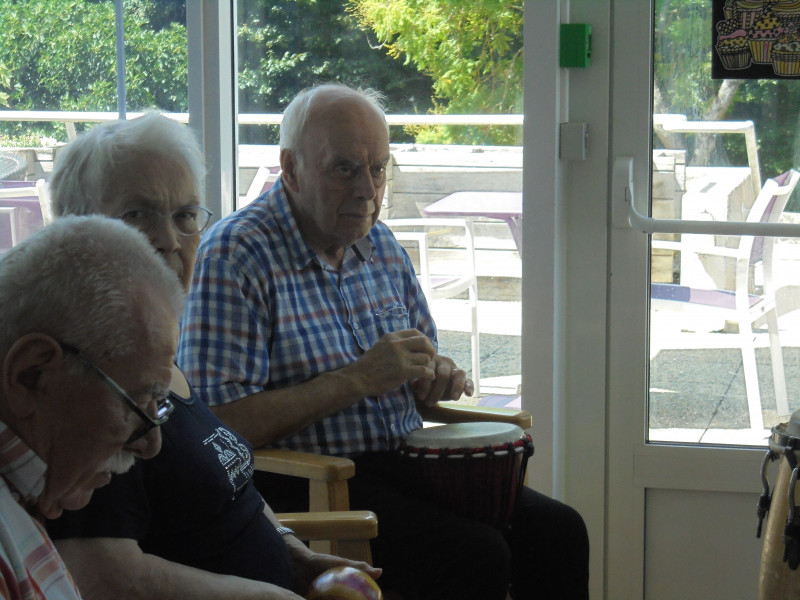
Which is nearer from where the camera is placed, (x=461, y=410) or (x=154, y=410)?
(x=154, y=410)

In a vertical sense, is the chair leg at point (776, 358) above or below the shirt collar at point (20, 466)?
below

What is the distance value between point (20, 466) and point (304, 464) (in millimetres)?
974

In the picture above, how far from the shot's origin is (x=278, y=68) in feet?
10.3

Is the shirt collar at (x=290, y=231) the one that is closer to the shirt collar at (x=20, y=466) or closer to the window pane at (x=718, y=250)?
the window pane at (x=718, y=250)

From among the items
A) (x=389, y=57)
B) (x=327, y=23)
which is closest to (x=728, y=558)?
(x=389, y=57)

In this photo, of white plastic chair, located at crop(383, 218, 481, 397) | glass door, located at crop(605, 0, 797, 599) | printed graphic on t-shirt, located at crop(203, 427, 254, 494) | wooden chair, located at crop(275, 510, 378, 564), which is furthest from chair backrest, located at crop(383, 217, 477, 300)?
printed graphic on t-shirt, located at crop(203, 427, 254, 494)

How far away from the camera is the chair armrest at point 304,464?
202 cm

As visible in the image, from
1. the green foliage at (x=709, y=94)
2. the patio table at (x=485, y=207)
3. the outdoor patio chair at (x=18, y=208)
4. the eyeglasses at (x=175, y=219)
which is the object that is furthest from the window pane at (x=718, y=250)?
the outdoor patio chair at (x=18, y=208)

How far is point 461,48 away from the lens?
9.72 ft

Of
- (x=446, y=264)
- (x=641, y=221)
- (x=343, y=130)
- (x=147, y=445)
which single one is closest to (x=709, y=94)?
(x=641, y=221)

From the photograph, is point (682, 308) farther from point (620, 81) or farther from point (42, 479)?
point (42, 479)

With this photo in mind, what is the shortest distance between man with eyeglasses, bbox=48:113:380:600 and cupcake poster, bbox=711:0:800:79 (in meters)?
1.65

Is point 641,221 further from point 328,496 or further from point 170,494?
point 170,494

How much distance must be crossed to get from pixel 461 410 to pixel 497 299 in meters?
0.56
